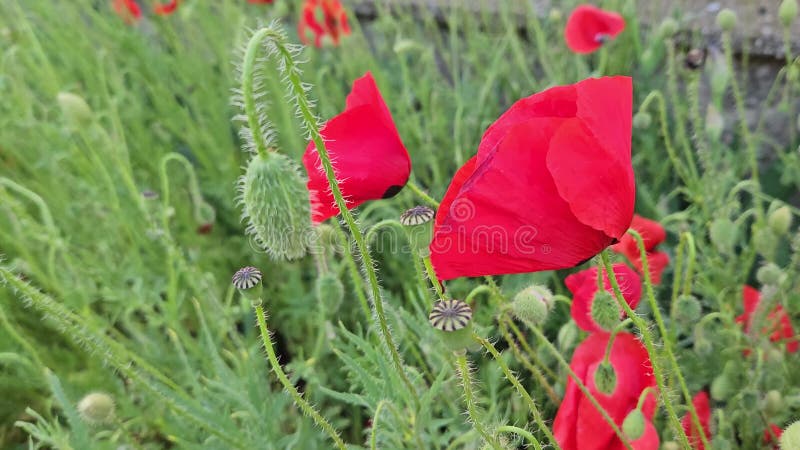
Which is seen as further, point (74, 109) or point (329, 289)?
point (74, 109)

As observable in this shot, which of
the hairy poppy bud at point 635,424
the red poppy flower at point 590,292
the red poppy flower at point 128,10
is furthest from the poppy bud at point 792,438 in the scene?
the red poppy flower at point 128,10

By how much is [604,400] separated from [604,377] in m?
0.05

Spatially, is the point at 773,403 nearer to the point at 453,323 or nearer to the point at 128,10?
the point at 453,323

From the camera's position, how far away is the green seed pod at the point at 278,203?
1.77 ft

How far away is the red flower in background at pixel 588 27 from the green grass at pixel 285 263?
9 centimetres

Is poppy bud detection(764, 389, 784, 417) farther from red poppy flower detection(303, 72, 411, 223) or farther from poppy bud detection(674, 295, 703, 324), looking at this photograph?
red poppy flower detection(303, 72, 411, 223)

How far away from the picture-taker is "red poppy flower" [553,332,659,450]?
704mm

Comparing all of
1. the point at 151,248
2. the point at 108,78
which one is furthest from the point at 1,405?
the point at 108,78

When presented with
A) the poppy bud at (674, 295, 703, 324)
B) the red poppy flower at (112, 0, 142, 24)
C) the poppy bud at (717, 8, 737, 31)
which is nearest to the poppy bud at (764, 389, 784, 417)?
the poppy bud at (674, 295, 703, 324)

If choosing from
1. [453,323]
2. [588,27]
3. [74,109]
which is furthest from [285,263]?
[453,323]

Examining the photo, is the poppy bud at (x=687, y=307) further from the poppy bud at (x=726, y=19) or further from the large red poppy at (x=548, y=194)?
the poppy bud at (x=726, y=19)

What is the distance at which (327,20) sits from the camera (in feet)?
5.73

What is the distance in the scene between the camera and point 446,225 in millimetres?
518

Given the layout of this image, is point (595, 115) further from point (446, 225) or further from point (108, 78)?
point (108, 78)
